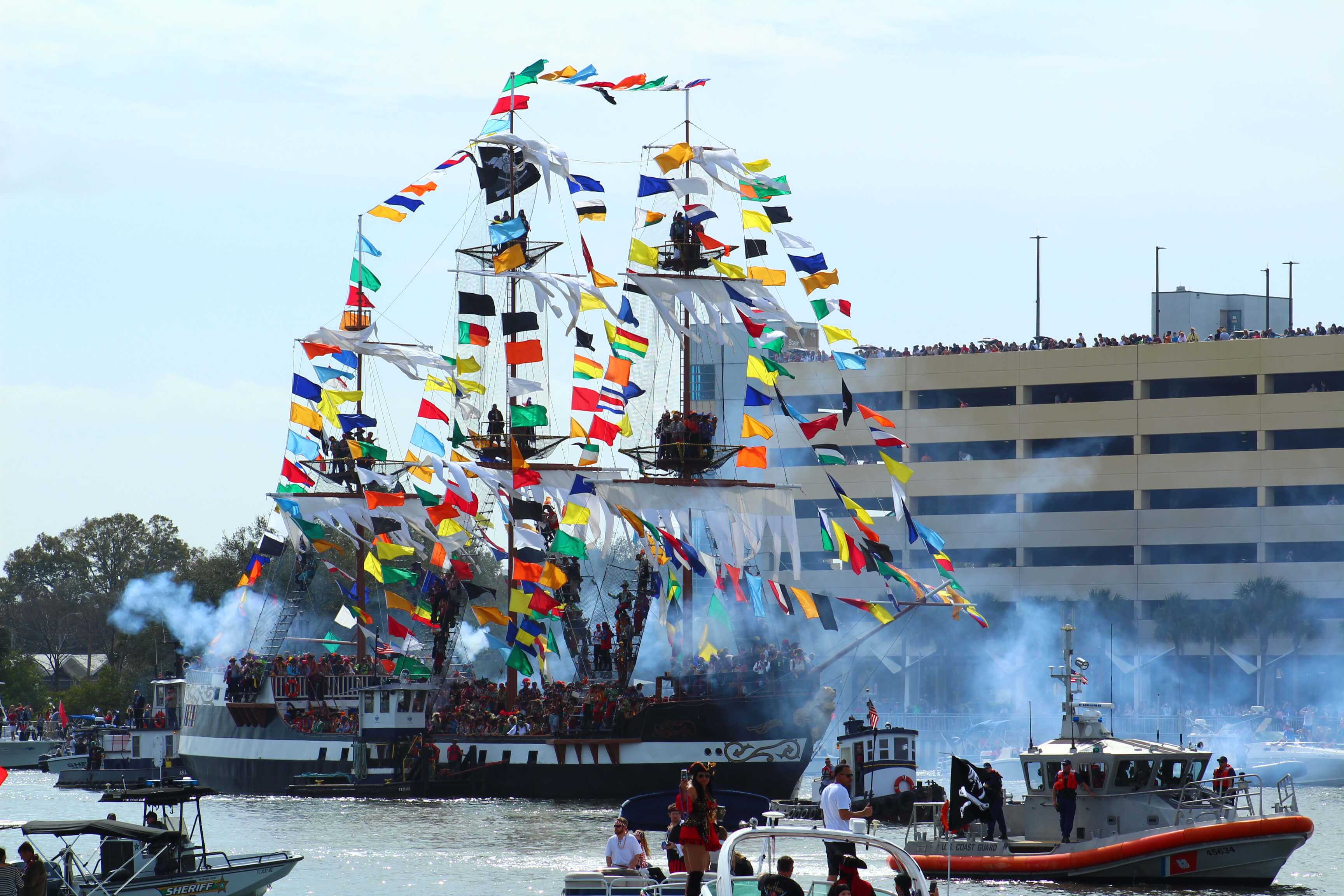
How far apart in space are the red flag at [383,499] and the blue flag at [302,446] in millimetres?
3444

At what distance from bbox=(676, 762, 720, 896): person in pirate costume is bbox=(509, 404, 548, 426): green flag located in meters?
43.1

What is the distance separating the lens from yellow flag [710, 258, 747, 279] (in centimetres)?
6819

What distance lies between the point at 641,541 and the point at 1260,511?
145 feet

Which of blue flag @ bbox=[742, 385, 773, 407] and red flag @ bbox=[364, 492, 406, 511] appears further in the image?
red flag @ bbox=[364, 492, 406, 511]

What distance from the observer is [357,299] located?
266 feet

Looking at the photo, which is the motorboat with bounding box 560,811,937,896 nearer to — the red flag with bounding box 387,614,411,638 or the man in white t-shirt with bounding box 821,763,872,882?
the man in white t-shirt with bounding box 821,763,872,882

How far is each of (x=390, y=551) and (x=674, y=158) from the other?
745 inches

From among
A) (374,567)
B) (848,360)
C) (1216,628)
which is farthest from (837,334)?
(1216,628)

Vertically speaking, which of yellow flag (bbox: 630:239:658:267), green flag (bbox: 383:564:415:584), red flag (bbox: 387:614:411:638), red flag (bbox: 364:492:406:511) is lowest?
red flag (bbox: 387:614:411:638)

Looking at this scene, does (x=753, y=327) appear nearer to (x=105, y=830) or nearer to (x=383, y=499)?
(x=383, y=499)

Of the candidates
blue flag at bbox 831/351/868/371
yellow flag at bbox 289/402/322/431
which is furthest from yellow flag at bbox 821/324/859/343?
yellow flag at bbox 289/402/322/431

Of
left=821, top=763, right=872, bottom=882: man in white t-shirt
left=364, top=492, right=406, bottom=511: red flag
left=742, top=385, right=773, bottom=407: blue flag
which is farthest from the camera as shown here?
left=364, top=492, right=406, bottom=511: red flag

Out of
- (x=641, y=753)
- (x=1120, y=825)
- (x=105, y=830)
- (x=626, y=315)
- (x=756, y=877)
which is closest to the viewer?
(x=756, y=877)

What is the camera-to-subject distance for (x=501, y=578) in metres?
108
